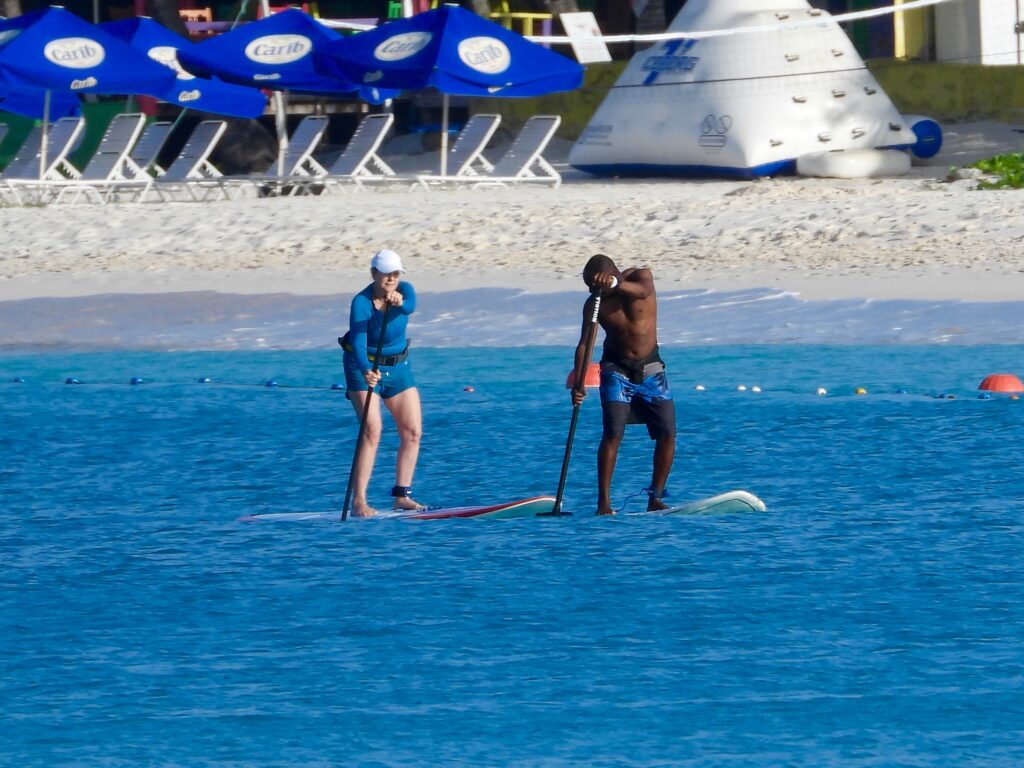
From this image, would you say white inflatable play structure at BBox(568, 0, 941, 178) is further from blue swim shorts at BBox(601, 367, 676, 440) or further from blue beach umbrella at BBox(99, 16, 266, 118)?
blue swim shorts at BBox(601, 367, 676, 440)

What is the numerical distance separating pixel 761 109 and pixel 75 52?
31.8 feet

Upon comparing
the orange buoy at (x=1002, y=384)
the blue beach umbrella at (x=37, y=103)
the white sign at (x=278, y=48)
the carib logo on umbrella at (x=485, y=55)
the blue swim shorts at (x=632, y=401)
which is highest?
the white sign at (x=278, y=48)

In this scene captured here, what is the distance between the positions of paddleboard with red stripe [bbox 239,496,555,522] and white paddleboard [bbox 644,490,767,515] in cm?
63

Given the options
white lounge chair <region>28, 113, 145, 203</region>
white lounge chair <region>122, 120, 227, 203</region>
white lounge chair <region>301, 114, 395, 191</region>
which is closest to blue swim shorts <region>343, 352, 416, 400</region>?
white lounge chair <region>301, 114, 395, 191</region>

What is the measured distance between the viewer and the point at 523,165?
87.4 ft

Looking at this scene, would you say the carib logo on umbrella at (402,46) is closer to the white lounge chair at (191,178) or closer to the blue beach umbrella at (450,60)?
the blue beach umbrella at (450,60)

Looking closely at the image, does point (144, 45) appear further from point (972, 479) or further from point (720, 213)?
point (972, 479)

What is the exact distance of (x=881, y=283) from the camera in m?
17.8

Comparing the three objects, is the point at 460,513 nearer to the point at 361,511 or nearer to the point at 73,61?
the point at 361,511

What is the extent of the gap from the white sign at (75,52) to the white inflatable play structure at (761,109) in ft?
24.9

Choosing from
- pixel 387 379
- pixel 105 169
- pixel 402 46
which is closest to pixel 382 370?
pixel 387 379

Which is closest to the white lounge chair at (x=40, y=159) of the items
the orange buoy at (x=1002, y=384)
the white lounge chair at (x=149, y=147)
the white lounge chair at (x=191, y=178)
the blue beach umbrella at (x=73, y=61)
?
the white lounge chair at (x=149, y=147)

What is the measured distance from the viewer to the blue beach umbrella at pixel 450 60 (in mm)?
24875

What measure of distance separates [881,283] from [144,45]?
14008mm
